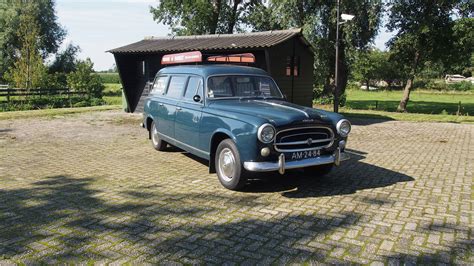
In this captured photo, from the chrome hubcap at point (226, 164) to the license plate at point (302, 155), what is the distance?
836 mm

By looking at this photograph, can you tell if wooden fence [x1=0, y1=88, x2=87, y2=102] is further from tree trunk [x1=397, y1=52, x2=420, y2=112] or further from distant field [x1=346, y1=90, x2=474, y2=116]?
tree trunk [x1=397, y1=52, x2=420, y2=112]

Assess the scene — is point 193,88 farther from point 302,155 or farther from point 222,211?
point 222,211

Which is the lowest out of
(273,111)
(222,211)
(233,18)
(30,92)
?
(222,211)

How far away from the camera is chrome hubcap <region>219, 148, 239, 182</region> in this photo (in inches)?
227

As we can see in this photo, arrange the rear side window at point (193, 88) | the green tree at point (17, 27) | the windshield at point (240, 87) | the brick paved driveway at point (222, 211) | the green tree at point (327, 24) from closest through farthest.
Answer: the brick paved driveway at point (222, 211) → the windshield at point (240, 87) → the rear side window at point (193, 88) → the green tree at point (327, 24) → the green tree at point (17, 27)

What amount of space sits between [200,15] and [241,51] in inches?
587

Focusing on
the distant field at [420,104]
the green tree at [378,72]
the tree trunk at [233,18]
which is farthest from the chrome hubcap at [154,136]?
the green tree at [378,72]

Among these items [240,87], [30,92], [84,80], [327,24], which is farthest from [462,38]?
[84,80]

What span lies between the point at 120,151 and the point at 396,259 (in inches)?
272

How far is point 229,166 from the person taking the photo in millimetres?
5824

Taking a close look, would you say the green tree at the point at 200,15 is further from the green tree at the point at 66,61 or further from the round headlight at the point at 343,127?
the round headlight at the point at 343,127

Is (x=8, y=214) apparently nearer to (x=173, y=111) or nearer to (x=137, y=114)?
(x=173, y=111)

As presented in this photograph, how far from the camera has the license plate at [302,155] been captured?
217 inches

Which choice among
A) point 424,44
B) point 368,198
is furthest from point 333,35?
point 368,198
